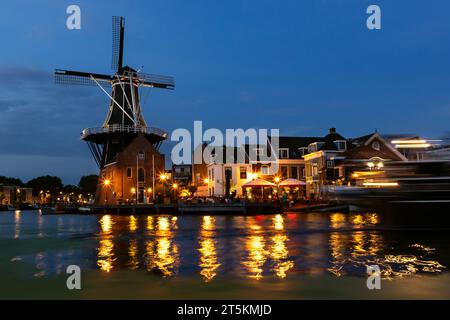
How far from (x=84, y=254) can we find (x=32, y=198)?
191 meters

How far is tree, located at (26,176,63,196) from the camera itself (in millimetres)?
183000

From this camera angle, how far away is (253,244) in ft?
53.4

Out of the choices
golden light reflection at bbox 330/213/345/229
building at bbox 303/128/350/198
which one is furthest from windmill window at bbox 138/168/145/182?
golden light reflection at bbox 330/213/345/229

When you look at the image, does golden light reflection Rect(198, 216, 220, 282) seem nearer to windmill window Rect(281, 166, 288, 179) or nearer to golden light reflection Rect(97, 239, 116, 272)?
golden light reflection Rect(97, 239, 116, 272)

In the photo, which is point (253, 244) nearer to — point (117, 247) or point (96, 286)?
point (117, 247)

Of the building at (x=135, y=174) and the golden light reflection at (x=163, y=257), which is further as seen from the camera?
the building at (x=135, y=174)

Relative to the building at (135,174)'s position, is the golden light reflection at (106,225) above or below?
below

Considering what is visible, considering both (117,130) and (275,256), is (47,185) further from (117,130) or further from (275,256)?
(275,256)

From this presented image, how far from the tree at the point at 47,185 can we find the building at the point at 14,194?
311 cm

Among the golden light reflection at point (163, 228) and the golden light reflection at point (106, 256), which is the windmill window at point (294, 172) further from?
the golden light reflection at point (106, 256)

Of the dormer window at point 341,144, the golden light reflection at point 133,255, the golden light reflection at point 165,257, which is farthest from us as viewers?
the dormer window at point 341,144

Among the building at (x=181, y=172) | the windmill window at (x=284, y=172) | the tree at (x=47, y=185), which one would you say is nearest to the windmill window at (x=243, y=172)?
the windmill window at (x=284, y=172)

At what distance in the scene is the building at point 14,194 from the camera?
155625mm
